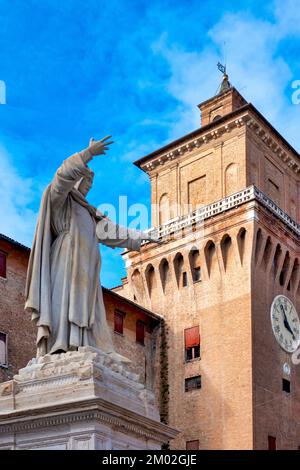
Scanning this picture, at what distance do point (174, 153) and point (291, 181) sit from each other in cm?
647

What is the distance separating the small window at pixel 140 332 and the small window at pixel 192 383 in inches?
124

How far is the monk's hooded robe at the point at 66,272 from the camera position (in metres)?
10.7

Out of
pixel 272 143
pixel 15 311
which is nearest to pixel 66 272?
pixel 15 311

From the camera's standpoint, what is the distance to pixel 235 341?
38938 millimetres

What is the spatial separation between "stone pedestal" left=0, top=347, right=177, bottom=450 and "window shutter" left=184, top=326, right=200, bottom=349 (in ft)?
100

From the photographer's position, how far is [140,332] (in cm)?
4234

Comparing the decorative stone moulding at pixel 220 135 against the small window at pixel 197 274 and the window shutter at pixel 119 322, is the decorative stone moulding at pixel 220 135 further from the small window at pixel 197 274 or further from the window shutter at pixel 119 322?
the window shutter at pixel 119 322

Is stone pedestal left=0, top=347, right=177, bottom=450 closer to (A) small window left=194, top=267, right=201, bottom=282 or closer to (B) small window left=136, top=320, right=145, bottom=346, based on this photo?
(A) small window left=194, top=267, right=201, bottom=282

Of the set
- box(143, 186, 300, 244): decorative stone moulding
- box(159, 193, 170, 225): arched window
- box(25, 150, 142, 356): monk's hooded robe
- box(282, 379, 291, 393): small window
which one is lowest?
box(25, 150, 142, 356): monk's hooded robe

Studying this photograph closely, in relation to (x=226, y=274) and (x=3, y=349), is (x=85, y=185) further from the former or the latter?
(x=226, y=274)

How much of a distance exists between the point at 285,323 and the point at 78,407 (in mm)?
33246

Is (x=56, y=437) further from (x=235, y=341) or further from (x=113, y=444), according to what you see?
(x=235, y=341)

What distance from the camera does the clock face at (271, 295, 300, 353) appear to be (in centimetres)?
4088

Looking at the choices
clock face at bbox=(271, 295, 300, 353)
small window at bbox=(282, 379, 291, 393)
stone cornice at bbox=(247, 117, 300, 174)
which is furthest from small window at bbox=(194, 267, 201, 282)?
stone cornice at bbox=(247, 117, 300, 174)
